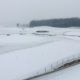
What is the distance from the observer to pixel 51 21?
226 centimetres

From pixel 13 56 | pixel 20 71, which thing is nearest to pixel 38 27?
pixel 13 56

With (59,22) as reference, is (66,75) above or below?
below

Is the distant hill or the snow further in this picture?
the distant hill

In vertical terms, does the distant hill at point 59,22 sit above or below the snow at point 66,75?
above

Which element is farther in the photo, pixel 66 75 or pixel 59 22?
pixel 59 22

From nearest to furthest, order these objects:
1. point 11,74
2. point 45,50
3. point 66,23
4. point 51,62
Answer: point 11,74
point 51,62
point 45,50
point 66,23

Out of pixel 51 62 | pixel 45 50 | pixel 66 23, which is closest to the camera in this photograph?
pixel 51 62

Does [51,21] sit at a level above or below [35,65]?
above

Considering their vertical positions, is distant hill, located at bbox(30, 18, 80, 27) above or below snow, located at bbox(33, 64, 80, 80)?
above

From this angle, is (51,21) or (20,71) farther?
(51,21)

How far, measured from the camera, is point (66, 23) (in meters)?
2.13

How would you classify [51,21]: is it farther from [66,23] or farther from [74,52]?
[74,52]

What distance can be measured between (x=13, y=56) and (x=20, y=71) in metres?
0.15

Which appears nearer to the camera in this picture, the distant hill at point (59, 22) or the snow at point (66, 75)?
the snow at point (66, 75)
